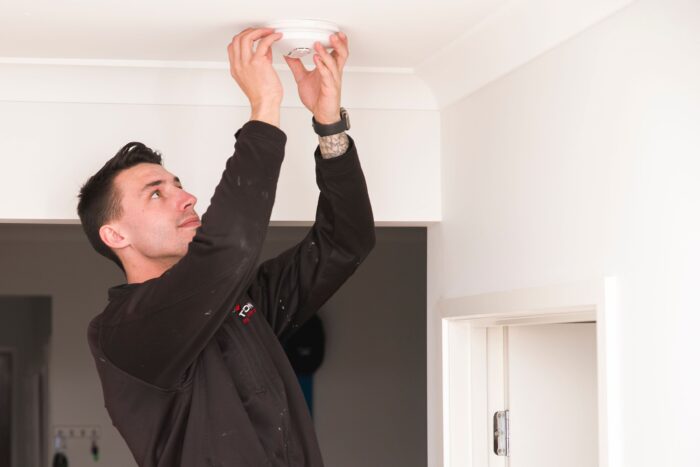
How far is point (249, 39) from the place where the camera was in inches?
58.5

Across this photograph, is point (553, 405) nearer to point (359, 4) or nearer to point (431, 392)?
point (431, 392)

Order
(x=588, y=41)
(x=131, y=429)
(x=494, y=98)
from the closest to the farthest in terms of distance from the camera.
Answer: (x=588, y=41), (x=131, y=429), (x=494, y=98)

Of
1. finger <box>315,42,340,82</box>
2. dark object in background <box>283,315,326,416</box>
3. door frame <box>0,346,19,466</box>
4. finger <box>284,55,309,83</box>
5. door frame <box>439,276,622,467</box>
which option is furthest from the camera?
dark object in background <box>283,315,326,416</box>

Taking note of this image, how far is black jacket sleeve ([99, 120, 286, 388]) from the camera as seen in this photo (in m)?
1.32

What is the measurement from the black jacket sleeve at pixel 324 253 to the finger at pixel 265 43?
0.22 m

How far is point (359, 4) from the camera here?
145 centimetres

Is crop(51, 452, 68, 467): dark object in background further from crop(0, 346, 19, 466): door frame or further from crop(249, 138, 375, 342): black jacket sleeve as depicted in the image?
crop(249, 138, 375, 342): black jacket sleeve

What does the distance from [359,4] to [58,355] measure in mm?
3786

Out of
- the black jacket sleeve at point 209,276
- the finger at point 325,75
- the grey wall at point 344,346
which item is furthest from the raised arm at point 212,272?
the grey wall at point 344,346

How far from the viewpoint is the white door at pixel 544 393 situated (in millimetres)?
1864

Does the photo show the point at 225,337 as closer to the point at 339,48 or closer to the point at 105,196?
the point at 105,196

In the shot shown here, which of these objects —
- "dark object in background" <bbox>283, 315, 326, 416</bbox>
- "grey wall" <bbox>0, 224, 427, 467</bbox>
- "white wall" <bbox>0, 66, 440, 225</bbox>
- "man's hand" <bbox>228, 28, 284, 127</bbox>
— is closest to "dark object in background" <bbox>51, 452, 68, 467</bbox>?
"grey wall" <bbox>0, 224, 427, 467</bbox>

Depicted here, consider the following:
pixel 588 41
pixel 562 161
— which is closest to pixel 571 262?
pixel 562 161

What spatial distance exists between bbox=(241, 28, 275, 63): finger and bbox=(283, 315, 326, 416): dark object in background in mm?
3440
